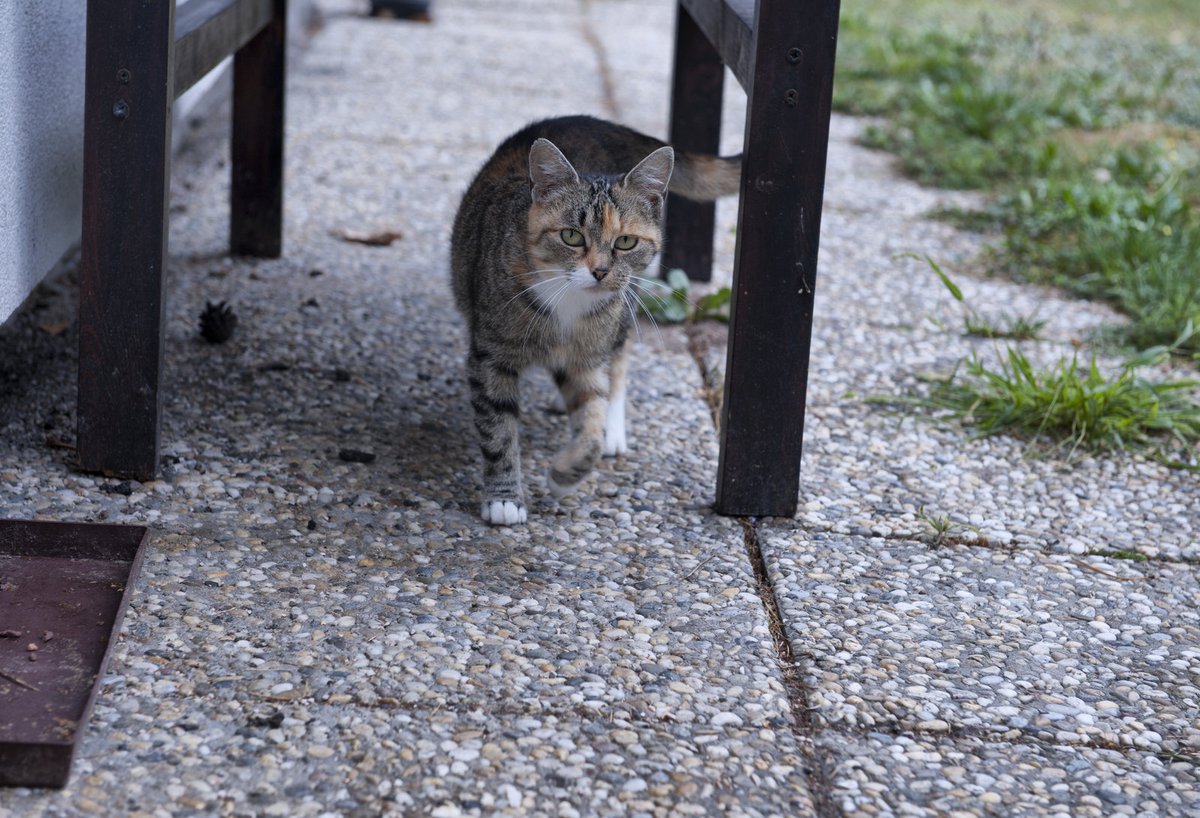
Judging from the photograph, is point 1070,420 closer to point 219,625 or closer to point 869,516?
point 869,516

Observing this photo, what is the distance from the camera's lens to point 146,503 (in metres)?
2.89

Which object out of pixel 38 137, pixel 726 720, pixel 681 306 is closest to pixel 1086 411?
pixel 681 306

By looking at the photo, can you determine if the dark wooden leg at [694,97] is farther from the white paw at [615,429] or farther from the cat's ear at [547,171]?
the cat's ear at [547,171]

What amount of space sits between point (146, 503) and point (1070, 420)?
243 cm

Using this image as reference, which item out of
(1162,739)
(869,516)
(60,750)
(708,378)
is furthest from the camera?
(708,378)

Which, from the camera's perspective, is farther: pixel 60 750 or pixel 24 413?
pixel 24 413

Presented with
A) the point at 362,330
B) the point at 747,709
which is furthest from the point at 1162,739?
the point at 362,330

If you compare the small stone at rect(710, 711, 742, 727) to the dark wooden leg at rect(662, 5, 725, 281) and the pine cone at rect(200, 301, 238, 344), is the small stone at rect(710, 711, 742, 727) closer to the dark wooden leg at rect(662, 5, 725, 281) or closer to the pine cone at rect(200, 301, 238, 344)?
the pine cone at rect(200, 301, 238, 344)

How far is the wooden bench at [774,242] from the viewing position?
2.82m

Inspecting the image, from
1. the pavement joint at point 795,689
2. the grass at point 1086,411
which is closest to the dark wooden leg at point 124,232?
the pavement joint at point 795,689

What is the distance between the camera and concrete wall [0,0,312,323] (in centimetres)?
294

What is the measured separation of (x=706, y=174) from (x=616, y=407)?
2.12 ft

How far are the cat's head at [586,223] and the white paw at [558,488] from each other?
0.42 meters

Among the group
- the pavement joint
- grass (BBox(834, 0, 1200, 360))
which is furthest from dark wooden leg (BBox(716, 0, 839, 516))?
grass (BBox(834, 0, 1200, 360))
